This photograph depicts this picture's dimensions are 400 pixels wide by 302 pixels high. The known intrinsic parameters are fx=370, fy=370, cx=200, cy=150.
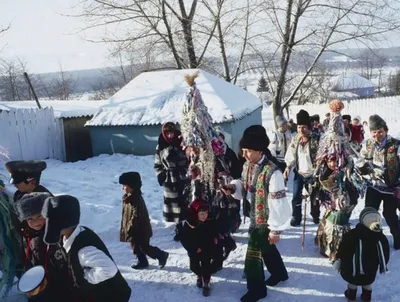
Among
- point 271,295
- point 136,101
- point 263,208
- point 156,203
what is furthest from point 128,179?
point 136,101

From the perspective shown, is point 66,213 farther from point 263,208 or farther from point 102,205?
point 102,205

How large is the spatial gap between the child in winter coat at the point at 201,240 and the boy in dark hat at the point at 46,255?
138 centimetres

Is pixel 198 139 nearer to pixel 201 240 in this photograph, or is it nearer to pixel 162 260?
pixel 201 240

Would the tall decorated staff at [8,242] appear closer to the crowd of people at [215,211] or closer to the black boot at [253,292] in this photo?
the crowd of people at [215,211]

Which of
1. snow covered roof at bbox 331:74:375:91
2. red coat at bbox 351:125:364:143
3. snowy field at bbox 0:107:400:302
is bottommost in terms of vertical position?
snowy field at bbox 0:107:400:302

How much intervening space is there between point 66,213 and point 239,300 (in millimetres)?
2142

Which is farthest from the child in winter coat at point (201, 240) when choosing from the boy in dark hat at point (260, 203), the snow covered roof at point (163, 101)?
the snow covered roof at point (163, 101)

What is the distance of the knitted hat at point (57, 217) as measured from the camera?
2.59 m

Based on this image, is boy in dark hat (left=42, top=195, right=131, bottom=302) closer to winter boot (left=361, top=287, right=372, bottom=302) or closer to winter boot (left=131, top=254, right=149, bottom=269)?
winter boot (left=131, top=254, right=149, bottom=269)

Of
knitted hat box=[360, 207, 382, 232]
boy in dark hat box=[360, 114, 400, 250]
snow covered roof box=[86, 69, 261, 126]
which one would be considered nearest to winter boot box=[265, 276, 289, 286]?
knitted hat box=[360, 207, 382, 232]

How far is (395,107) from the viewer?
75.1 ft

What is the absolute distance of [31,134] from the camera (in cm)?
1123

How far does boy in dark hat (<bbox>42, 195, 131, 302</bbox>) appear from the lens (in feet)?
8.34

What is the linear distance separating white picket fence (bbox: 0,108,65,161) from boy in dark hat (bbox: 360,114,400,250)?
9331 millimetres
